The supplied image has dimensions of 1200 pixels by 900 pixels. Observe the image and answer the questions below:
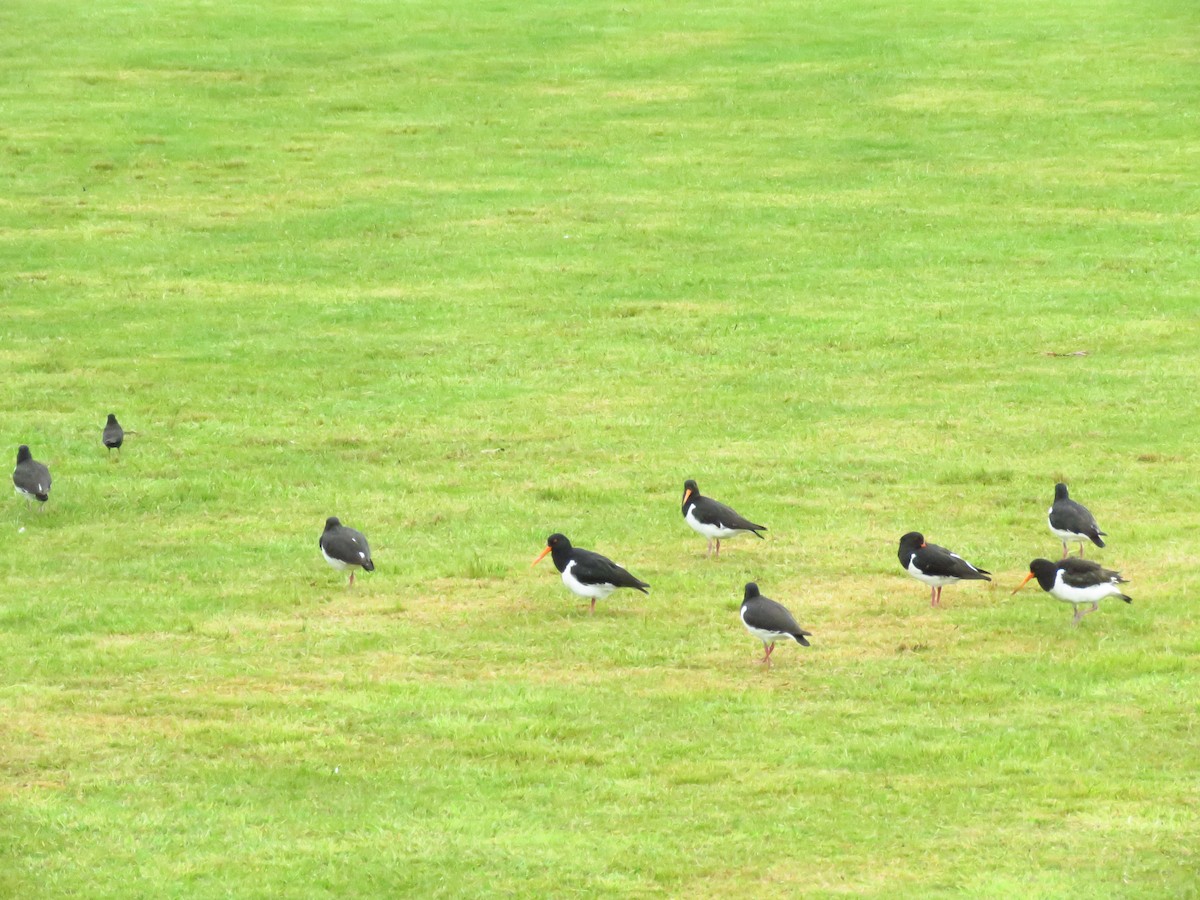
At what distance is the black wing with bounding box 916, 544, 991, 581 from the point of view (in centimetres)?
2152

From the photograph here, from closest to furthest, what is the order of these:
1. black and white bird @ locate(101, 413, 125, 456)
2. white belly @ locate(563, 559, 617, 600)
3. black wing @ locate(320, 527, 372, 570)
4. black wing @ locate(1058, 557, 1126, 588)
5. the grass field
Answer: the grass field
black wing @ locate(1058, 557, 1126, 588)
white belly @ locate(563, 559, 617, 600)
black wing @ locate(320, 527, 372, 570)
black and white bird @ locate(101, 413, 125, 456)

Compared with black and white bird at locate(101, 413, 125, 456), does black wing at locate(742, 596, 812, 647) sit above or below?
above

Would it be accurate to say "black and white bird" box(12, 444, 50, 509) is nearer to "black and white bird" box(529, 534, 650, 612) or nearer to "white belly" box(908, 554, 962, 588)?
"black and white bird" box(529, 534, 650, 612)

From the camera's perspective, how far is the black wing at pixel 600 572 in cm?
2158

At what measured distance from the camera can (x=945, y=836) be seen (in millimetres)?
15750

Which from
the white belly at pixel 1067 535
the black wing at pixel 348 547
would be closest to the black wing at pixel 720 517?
the white belly at pixel 1067 535

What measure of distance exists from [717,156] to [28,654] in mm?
35518

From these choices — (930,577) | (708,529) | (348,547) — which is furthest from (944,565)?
(348,547)

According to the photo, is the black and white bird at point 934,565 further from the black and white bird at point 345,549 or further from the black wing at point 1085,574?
the black and white bird at point 345,549

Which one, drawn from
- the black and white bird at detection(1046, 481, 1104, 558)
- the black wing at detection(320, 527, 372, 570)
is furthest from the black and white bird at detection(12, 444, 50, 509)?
the black and white bird at detection(1046, 481, 1104, 558)

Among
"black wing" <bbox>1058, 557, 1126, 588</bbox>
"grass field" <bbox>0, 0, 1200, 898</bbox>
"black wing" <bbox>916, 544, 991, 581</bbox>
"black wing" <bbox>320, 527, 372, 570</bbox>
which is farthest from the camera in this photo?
"black wing" <bbox>320, 527, 372, 570</bbox>

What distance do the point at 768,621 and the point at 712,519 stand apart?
4.37 meters

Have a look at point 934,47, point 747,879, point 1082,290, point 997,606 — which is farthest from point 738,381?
point 934,47

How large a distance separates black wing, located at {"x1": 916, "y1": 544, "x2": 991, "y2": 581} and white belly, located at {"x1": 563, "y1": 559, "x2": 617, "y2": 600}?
3.93 metres
